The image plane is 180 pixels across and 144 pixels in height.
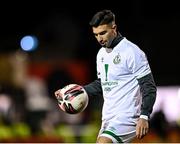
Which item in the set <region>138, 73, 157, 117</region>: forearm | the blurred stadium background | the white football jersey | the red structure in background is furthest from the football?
the red structure in background

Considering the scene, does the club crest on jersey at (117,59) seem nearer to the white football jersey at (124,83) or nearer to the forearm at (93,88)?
the white football jersey at (124,83)

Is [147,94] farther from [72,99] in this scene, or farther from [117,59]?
[72,99]

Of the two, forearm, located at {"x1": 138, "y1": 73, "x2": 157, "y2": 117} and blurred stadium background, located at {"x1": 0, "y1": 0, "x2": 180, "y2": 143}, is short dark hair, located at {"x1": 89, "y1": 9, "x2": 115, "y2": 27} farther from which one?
blurred stadium background, located at {"x1": 0, "y1": 0, "x2": 180, "y2": 143}

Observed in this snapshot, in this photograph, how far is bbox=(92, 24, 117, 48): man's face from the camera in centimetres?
701

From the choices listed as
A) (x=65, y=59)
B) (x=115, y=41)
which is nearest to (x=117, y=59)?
(x=115, y=41)

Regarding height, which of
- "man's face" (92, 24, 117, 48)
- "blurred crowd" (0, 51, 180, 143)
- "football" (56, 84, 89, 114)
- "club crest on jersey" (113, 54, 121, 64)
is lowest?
"blurred crowd" (0, 51, 180, 143)

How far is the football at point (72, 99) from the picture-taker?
286 inches

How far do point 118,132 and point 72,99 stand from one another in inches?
22.3

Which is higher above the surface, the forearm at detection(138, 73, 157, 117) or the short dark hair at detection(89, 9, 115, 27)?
the short dark hair at detection(89, 9, 115, 27)

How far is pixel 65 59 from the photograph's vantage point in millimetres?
25609

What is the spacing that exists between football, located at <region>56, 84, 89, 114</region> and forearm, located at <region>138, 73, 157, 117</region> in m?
0.70

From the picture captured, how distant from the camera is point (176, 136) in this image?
56.6ft

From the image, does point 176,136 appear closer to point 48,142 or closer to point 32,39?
point 48,142

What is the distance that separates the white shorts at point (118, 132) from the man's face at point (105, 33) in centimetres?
76
